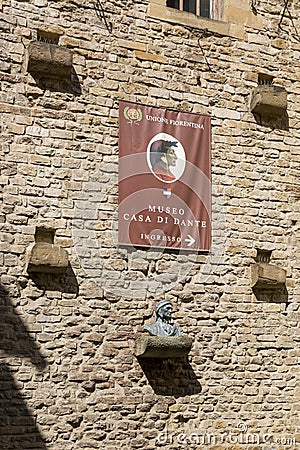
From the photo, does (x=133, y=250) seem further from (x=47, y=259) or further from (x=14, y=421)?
(x=14, y=421)

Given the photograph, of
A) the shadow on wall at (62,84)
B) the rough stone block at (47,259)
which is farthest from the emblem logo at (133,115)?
the rough stone block at (47,259)

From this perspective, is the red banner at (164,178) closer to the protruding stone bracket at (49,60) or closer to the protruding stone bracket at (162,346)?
the protruding stone bracket at (49,60)

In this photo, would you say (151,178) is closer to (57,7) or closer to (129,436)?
(57,7)

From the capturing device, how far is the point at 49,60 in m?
7.87

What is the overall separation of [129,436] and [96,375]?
0.71m

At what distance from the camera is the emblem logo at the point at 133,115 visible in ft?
27.6

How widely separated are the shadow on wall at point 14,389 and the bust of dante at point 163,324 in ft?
3.84

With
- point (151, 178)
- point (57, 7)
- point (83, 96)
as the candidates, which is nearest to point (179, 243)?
point (151, 178)

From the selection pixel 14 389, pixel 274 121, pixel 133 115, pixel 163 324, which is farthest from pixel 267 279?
pixel 14 389

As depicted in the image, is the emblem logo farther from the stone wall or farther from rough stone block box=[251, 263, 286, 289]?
rough stone block box=[251, 263, 286, 289]

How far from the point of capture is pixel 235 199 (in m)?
8.88

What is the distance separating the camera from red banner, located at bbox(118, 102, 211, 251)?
27.3ft

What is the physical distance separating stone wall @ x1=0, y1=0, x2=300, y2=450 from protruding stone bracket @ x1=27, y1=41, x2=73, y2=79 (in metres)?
0.09

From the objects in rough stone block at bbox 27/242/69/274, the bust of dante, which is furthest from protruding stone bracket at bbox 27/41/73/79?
the bust of dante
